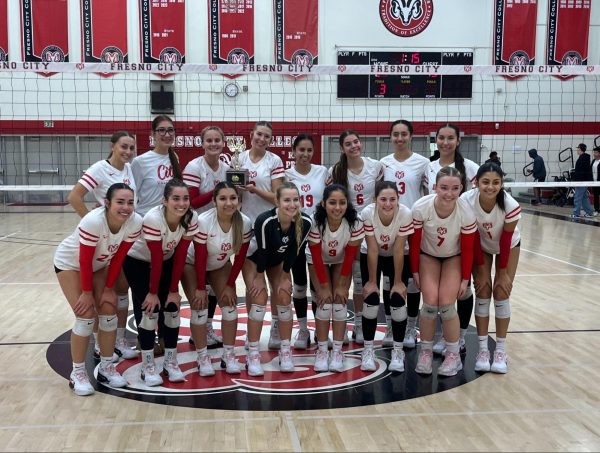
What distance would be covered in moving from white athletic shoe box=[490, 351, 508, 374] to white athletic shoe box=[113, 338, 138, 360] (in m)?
2.27

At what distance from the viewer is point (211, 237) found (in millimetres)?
3500

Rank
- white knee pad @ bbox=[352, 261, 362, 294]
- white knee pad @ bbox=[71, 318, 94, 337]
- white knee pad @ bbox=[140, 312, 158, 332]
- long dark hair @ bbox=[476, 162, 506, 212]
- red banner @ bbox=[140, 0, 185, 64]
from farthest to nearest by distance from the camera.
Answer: red banner @ bbox=[140, 0, 185, 64]
white knee pad @ bbox=[352, 261, 362, 294]
long dark hair @ bbox=[476, 162, 506, 212]
white knee pad @ bbox=[140, 312, 158, 332]
white knee pad @ bbox=[71, 318, 94, 337]

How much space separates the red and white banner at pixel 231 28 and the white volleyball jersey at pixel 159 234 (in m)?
10.3

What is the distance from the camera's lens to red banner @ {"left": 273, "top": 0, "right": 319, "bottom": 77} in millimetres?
13172

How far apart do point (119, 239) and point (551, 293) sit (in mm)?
4228

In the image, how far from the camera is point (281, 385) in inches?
136

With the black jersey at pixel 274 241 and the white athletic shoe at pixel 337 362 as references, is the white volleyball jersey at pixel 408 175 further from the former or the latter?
the white athletic shoe at pixel 337 362

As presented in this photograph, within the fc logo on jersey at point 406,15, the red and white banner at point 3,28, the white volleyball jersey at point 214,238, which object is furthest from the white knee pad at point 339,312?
the red and white banner at point 3,28

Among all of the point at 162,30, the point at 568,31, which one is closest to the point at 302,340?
the point at 162,30

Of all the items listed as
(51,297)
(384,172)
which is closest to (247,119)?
(51,297)

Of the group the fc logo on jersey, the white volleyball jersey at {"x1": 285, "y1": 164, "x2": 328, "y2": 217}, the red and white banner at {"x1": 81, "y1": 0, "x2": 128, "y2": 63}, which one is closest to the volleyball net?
the red and white banner at {"x1": 81, "y1": 0, "x2": 128, "y2": 63}

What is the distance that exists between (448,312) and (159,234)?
5.63ft

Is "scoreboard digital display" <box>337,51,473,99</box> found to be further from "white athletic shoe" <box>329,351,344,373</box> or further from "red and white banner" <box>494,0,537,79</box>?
"white athletic shoe" <box>329,351,344,373</box>

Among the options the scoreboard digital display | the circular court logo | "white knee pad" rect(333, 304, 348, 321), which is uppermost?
the scoreboard digital display
